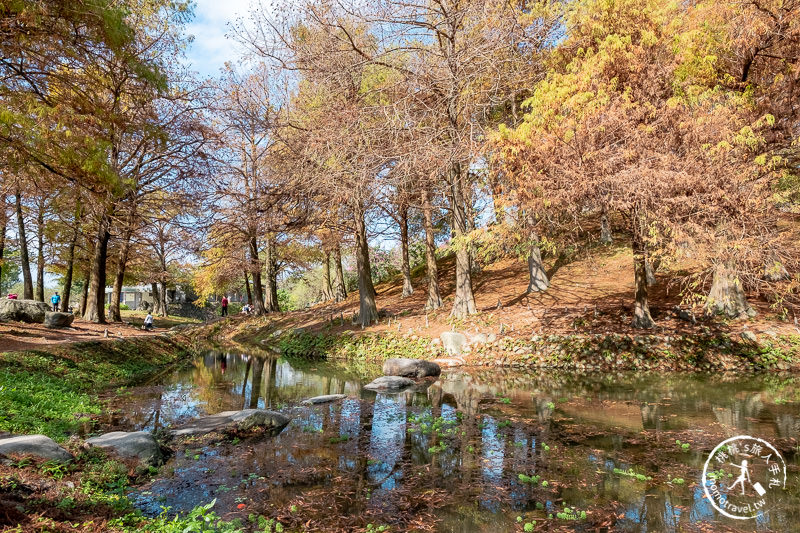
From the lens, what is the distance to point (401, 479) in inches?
234

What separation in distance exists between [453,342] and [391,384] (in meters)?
4.84

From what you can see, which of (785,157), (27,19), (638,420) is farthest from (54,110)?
(785,157)

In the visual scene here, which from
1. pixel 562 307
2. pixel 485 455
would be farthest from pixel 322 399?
pixel 562 307

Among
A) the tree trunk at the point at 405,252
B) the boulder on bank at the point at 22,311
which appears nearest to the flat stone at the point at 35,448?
the boulder on bank at the point at 22,311

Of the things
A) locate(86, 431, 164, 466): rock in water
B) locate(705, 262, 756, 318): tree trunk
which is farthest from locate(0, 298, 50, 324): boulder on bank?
locate(705, 262, 756, 318): tree trunk

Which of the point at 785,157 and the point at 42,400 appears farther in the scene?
the point at 785,157

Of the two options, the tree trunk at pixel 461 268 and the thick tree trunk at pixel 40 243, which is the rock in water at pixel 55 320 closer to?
the thick tree trunk at pixel 40 243

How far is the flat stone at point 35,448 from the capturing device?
5.55 metres

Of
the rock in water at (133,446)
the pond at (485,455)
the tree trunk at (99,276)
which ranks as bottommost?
the pond at (485,455)

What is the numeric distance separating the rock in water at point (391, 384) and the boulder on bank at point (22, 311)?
46.8ft

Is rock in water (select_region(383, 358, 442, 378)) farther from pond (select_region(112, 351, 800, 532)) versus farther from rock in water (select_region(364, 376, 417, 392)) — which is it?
pond (select_region(112, 351, 800, 532))

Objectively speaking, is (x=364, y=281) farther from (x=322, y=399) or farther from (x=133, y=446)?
(x=133, y=446)

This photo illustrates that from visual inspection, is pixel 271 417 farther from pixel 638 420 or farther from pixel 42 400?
pixel 638 420

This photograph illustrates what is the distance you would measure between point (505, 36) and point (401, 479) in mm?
12526
